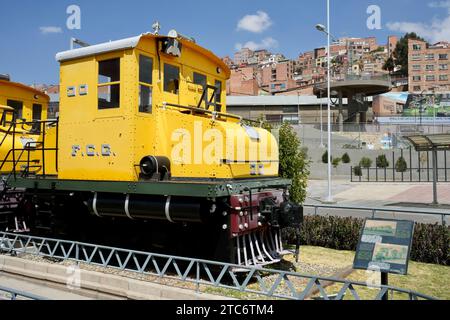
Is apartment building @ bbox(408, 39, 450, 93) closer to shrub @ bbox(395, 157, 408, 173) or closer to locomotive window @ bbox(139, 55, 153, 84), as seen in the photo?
shrub @ bbox(395, 157, 408, 173)

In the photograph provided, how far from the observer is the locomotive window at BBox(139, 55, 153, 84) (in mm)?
7812

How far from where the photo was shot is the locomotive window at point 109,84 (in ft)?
25.9

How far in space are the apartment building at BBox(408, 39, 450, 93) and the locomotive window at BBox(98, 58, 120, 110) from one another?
115879 millimetres

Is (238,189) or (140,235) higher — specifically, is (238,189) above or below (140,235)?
above

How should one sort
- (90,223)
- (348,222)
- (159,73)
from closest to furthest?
1. (159,73)
2. (90,223)
3. (348,222)

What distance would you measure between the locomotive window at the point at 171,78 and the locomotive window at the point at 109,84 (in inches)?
36.7

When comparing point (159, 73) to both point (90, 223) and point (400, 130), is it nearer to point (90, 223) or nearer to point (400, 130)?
point (90, 223)

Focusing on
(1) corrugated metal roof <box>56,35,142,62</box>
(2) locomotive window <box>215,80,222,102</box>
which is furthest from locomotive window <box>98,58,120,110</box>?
(2) locomotive window <box>215,80,222,102</box>

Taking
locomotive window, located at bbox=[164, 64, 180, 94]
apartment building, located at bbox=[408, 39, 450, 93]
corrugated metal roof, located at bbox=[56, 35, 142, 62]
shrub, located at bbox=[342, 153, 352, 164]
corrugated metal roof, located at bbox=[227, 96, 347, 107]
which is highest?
apartment building, located at bbox=[408, 39, 450, 93]

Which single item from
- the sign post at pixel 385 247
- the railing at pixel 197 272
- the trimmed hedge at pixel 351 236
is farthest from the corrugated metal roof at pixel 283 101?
the sign post at pixel 385 247

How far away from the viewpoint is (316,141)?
4912 centimetres
